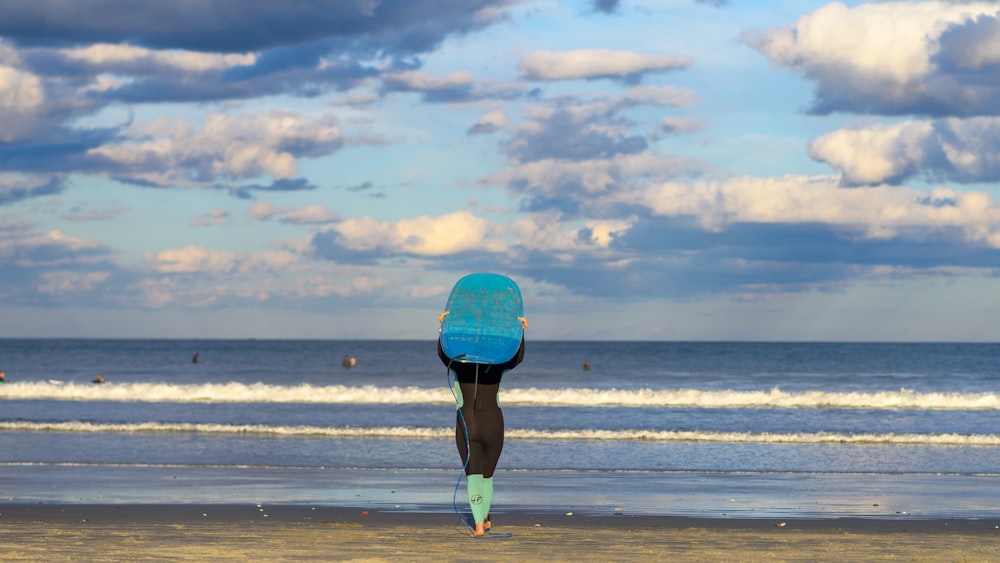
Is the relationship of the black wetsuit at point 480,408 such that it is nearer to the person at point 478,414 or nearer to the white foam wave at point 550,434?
the person at point 478,414

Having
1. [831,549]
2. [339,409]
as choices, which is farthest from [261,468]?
[339,409]

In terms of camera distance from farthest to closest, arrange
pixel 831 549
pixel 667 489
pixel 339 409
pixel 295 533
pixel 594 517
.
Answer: pixel 339 409 → pixel 667 489 → pixel 594 517 → pixel 295 533 → pixel 831 549

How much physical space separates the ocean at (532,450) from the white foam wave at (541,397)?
13cm

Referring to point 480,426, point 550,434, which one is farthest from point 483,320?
point 550,434

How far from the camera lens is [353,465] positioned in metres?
19.0

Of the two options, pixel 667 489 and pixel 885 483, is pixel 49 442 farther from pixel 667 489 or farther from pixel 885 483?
pixel 885 483

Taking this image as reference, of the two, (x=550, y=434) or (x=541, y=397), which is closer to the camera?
(x=550, y=434)

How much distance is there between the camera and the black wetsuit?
1035 cm

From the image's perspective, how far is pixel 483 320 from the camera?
10359 millimetres

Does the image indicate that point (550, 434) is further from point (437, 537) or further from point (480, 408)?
point (480, 408)

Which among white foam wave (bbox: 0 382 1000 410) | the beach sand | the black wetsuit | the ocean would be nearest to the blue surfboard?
the black wetsuit

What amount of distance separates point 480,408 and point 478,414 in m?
0.06

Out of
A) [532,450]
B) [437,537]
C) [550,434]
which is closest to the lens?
[437,537]

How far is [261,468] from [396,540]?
8.60 meters
